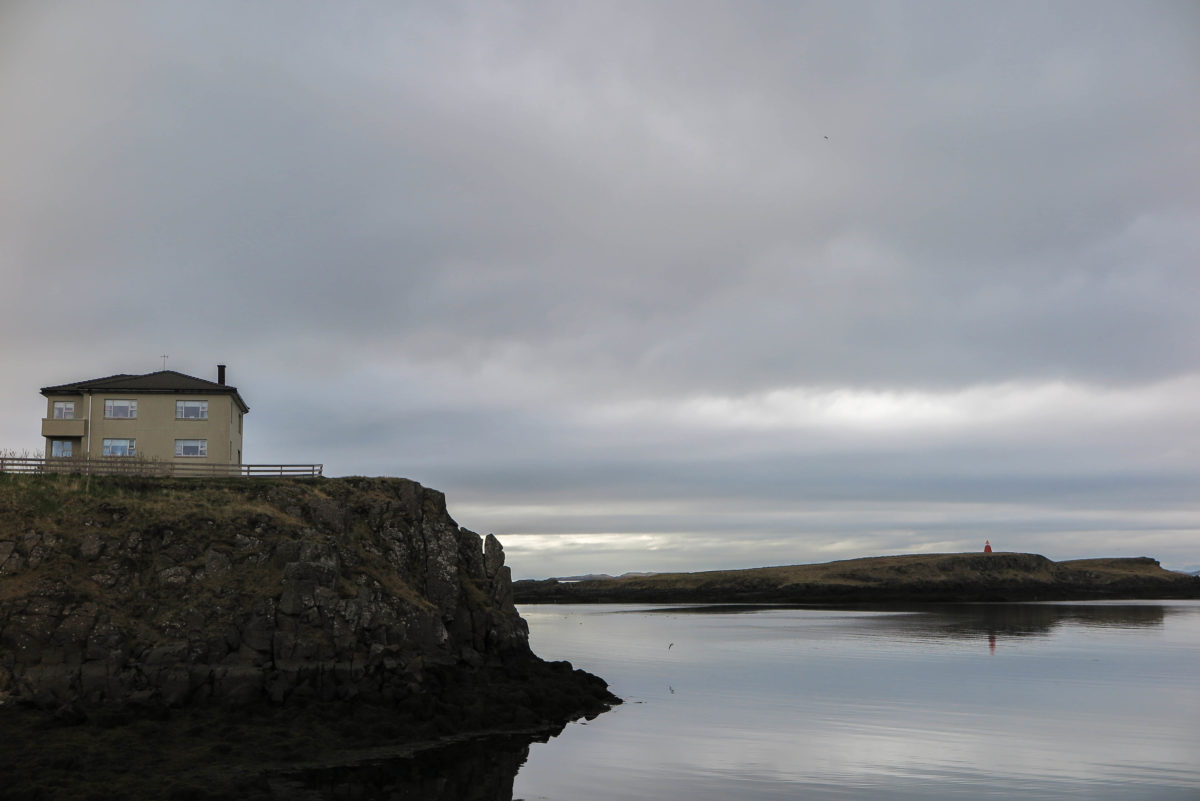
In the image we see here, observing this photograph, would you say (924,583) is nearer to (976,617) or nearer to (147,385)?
(976,617)

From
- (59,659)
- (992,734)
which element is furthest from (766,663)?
(59,659)

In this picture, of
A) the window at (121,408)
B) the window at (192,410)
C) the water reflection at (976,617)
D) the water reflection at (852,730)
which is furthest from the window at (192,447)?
the water reflection at (976,617)

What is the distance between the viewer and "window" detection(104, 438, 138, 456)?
61031 mm

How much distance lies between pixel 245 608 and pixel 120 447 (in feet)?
87.9

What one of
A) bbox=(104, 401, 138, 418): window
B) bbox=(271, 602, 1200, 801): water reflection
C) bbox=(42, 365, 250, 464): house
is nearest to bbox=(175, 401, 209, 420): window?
bbox=(42, 365, 250, 464): house

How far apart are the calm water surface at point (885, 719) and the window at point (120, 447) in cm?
3353

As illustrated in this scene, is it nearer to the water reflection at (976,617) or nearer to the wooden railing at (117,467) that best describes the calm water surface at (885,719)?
the water reflection at (976,617)

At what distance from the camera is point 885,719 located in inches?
1785

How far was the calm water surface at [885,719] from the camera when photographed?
32844 mm

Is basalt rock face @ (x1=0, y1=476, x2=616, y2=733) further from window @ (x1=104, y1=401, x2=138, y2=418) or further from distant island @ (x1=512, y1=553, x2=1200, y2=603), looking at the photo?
distant island @ (x1=512, y1=553, x2=1200, y2=603)

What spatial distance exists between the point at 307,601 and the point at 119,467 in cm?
1909

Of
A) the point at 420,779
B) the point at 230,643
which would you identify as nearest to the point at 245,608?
the point at 230,643

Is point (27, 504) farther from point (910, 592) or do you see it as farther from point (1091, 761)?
point (910, 592)

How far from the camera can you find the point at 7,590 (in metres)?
38.7
